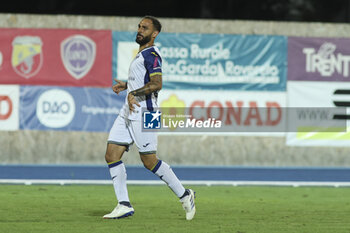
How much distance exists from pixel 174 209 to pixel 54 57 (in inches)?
296

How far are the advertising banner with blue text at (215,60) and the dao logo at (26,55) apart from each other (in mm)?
1708

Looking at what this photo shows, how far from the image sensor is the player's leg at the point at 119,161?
8648mm

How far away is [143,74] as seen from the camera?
8680 millimetres

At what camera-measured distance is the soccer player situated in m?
8.59

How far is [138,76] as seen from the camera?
8703mm

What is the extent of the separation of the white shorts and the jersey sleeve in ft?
2.02

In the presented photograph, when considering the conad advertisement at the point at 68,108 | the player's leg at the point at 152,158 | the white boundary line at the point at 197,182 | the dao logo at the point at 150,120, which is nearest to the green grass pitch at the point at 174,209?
the player's leg at the point at 152,158

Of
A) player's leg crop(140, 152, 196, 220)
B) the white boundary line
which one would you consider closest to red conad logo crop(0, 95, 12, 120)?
the white boundary line

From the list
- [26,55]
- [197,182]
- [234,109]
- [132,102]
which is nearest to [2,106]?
[26,55]

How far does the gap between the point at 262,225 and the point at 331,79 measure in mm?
9080

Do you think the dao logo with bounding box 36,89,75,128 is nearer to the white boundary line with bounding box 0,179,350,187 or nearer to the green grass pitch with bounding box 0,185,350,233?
the white boundary line with bounding box 0,179,350,187

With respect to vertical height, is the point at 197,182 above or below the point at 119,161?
below

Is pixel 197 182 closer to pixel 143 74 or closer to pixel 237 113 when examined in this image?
pixel 237 113

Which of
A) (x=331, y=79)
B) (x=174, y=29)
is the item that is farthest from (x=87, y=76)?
(x=331, y=79)
